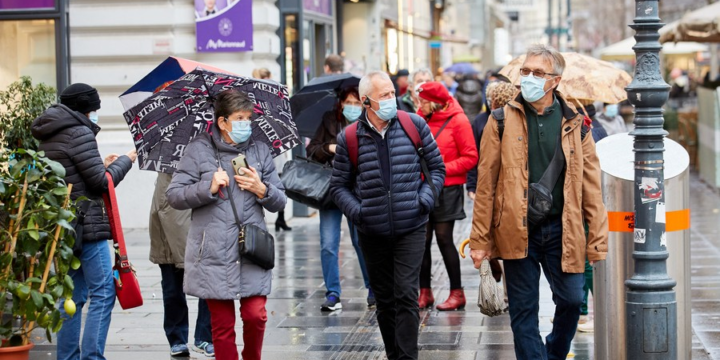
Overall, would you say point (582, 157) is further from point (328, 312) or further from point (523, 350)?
point (328, 312)

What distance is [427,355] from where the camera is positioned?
7703 millimetres

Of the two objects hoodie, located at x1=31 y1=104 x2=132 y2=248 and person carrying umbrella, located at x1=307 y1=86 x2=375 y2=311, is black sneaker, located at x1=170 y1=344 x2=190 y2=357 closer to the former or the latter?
hoodie, located at x1=31 y1=104 x2=132 y2=248

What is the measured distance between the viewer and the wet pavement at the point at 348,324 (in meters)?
7.89

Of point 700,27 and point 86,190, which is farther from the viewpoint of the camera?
point 700,27

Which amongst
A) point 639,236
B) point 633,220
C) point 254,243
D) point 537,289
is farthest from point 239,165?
point 633,220

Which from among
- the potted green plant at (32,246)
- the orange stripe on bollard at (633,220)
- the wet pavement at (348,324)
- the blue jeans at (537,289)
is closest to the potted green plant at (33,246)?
the potted green plant at (32,246)

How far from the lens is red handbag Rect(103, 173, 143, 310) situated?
23.0 ft

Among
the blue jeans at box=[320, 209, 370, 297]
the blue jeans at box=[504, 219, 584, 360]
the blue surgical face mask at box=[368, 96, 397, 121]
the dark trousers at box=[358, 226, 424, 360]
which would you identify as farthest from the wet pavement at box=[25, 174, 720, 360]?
the blue surgical face mask at box=[368, 96, 397, 121]

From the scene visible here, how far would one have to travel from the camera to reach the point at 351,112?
9250 mm

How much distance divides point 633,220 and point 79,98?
3415 mm

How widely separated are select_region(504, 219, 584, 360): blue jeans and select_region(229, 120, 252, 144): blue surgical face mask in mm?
1623

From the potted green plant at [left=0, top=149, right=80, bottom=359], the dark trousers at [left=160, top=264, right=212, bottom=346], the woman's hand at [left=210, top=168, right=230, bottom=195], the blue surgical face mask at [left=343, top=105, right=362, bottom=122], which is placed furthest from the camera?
the blue surgical face mask at [left=343, top=105, right=362, bottom=122]

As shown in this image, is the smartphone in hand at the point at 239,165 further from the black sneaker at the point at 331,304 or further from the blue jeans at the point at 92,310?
the black sneaker at the point at 331,304

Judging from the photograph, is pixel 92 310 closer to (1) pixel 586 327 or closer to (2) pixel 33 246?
(2) pixel 33 246
